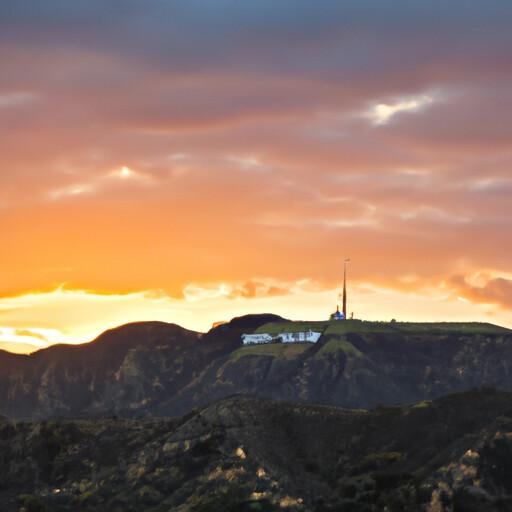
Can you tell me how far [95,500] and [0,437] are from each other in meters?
38.3

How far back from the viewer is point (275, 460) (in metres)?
137

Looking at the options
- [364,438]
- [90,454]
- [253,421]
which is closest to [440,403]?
[364,438]

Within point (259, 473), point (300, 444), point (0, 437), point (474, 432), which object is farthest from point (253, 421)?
point (0, 437)

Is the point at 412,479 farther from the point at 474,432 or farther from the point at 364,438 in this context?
the point at 364,438

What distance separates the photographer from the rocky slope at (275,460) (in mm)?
121500

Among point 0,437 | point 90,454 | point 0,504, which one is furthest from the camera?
point 0,437

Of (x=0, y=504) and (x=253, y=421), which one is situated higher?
(x=253, y=421)

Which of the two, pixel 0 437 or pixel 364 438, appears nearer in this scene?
pixel 364 438

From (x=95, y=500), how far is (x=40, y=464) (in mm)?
22679

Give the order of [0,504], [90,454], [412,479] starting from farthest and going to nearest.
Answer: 1. [90,454]
2. [0,504]
3. [412,479]

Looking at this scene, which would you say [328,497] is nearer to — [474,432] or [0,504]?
[474,432]

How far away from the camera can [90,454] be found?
6058 inches

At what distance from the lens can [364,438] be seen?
146 m

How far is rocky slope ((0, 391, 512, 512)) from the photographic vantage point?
12150 centimetres
